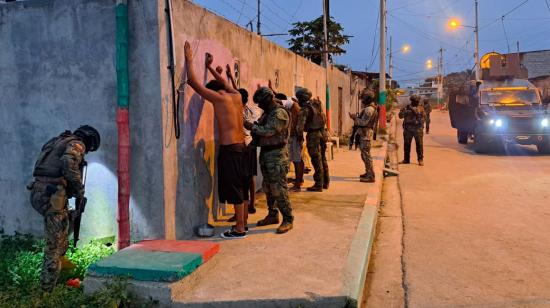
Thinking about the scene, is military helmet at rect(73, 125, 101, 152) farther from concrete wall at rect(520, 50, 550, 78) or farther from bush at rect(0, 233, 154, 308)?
concrete wall at rect(520, 50, 550, 78)

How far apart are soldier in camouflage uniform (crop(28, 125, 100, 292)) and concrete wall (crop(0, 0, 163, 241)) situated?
76 centimetres

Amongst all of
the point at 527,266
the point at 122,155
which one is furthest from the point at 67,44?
the point at 527,266

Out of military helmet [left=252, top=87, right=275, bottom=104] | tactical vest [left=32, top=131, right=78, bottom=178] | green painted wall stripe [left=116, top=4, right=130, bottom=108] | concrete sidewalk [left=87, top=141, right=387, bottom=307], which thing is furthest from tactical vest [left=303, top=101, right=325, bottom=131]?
tactical vest [left=32, top=131, right=78, bottom=178]

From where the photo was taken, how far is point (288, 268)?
14.2 feet

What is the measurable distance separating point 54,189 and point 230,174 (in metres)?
1.79

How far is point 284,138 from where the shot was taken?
5.62 meters

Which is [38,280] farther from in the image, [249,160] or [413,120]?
[413,120]

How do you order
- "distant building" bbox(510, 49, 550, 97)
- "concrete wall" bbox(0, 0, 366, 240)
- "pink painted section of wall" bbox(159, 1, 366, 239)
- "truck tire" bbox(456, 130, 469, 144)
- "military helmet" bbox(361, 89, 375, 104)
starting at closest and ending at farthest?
"concrete wall" bbox(0, 0, 366, 240), "pink painted section of wall" bbox(159, 1, 366, 239), "military helmet" bbox(361, 89, 375, 104), "truck tire" bbox(456, 130, 469, 144), "distant building" bbox(510, 49, 550, 97)

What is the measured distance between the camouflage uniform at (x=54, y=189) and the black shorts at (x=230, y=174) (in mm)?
1546

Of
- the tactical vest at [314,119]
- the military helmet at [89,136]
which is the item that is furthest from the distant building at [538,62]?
the military helmet at [89,136]

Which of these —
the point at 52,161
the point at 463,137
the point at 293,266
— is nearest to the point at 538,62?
the point at 463,137

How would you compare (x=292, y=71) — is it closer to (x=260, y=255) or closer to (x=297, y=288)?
(x=260, y=255)

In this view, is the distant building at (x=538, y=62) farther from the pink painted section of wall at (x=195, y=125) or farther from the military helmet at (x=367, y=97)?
the pink painted section of wall at (x=195, y=125)

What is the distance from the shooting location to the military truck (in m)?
14.3
